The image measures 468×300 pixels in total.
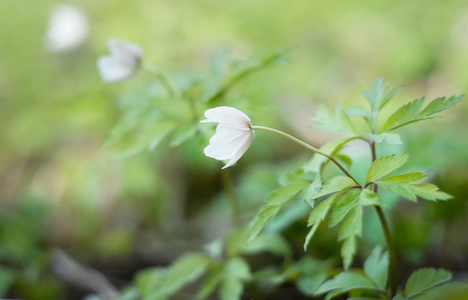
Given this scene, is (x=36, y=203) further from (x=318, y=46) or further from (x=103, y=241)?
(x=318, y=46)

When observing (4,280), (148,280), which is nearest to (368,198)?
(148,280)

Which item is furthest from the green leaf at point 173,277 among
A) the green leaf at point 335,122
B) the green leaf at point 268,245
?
the green leaf at point 335,122

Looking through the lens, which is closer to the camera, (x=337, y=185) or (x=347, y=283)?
(x=337, y=185)

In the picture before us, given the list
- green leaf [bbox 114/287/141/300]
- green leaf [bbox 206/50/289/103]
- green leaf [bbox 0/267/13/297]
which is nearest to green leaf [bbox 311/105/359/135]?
green leaf [bbox 206/50/289/103]

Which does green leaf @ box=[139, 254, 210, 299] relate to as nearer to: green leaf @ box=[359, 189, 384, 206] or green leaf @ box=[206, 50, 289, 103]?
green leaf @ box=[206, 50, 289, 103]

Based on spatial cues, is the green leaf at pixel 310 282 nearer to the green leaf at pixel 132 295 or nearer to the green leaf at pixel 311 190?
the green leaf at pixel 311 190

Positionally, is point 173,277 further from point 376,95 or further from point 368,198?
point 376,95
